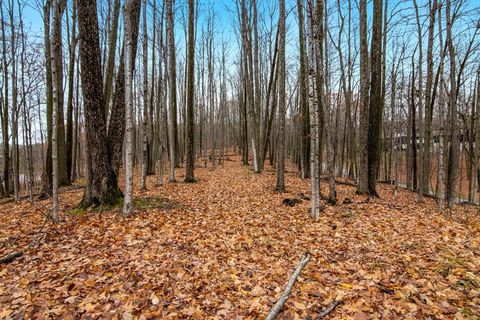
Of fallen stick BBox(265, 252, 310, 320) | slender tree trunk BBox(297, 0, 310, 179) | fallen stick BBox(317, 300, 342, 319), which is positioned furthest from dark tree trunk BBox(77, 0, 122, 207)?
slender tree trunk BBox(297, 0, 310, 179)

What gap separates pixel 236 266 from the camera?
12.9ft

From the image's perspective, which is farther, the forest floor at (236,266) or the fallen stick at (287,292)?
the forest floor at (236,266)

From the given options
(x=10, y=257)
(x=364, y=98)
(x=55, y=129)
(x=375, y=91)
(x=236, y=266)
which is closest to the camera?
(x=236, y=266)

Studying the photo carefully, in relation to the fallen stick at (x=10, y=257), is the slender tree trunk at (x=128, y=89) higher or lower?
higher

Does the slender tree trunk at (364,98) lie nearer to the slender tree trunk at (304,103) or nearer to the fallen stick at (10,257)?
the slender tree trunk at (304,103)

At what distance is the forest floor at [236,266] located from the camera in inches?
117

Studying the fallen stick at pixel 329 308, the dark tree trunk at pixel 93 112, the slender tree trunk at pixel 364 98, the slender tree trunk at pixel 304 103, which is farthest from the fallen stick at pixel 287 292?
the slender tree trunk at pixel 304 103

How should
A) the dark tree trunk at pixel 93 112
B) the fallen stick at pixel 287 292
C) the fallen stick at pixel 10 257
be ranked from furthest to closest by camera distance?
1. the dark tree trunk at pixel 93 112
2. the fallen stick at pixel 10 257
3. the fallen stick at pixel 287 292

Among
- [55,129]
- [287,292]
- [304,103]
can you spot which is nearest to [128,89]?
[55,129]

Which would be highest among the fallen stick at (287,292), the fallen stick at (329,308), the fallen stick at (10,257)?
the fallen stick at (10,257)

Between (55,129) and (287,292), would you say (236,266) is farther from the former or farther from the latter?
(55,129)

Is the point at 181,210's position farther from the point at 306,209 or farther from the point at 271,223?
the point at 306,209

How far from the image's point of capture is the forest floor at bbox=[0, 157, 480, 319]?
2982 mm

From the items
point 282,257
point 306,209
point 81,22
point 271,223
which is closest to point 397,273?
point 282,257
